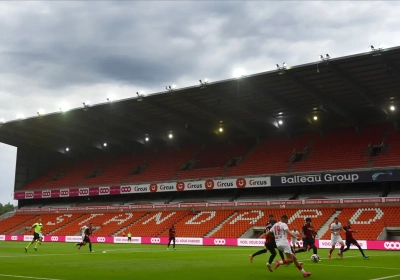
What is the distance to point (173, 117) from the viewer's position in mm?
53469

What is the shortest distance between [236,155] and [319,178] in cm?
1384

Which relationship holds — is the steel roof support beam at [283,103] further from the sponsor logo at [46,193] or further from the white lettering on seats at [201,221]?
the sponsor logo at [46,193]

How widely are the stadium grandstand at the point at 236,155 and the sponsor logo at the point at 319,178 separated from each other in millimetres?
100

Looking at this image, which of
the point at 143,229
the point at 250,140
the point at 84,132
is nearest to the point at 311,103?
the point at 250,140

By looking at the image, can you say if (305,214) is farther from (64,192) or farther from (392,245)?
(64,192)

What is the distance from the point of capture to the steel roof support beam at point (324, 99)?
39.8m

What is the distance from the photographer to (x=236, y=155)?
5534 centimetres

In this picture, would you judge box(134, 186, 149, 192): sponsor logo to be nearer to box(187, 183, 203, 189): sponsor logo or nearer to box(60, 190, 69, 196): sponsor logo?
box(187, 183, 203, 189): sponsor logo

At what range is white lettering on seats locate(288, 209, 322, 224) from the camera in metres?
41.1

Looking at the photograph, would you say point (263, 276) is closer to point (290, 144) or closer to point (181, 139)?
point (290, 144)

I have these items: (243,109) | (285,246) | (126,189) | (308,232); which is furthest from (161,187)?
(285,246)

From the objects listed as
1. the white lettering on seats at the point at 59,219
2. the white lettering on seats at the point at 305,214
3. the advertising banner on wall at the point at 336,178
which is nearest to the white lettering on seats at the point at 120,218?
the white lettering on seats at the point at 59,219

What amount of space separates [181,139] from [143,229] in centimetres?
1787

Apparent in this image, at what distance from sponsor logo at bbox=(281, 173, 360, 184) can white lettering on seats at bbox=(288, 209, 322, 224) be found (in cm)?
327
